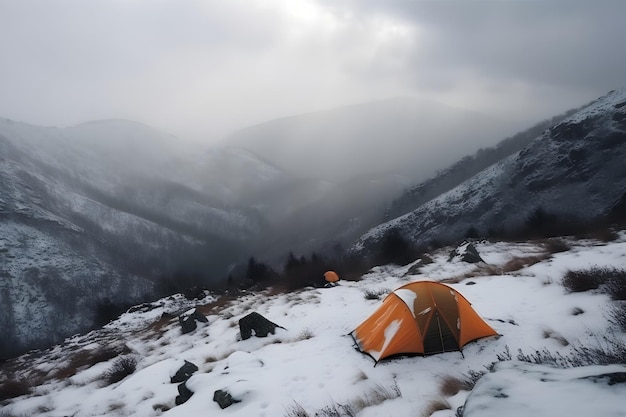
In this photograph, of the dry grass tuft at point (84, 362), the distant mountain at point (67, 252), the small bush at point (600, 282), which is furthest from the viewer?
the distant mountain at point (67, 252)

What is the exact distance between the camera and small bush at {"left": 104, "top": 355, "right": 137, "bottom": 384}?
12.3 meters

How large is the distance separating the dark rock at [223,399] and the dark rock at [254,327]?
5.39m

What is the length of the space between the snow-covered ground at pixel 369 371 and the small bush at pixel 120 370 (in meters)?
0.24

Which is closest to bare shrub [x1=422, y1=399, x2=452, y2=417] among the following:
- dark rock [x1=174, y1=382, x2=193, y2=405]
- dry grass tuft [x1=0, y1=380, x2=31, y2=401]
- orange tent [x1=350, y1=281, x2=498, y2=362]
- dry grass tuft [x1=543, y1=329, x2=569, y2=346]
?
orange tent [x1=350, y1=281, x2=498, y2=362]

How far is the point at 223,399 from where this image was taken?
24.8 ft

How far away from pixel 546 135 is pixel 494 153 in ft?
138

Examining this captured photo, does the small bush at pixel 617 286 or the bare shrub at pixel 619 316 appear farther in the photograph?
the small bush at pixel 617 286

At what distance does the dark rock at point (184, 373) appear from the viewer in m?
10.1

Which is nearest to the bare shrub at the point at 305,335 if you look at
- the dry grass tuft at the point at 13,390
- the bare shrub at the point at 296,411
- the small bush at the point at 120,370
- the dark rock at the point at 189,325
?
the bare shrub at the point at 296,411

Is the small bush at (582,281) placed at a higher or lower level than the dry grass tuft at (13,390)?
higher

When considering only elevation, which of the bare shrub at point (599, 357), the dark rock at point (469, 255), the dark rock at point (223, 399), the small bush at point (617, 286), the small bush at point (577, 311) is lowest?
the dark rock at point (223, 399)

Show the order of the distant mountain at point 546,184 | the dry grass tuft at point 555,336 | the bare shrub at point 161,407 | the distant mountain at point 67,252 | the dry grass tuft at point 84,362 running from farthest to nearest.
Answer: the distant mountain at point 67,252, the distant mountain at point 546,184, the dry grass tuft at point 84,362, the bare shrub at point 161,407, the dry grass tuft at point 555,336

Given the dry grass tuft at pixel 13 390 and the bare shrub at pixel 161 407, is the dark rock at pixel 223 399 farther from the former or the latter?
the dry grass tuft at pixel 13 390

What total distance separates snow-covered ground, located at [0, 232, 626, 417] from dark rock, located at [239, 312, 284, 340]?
292 millimetres
